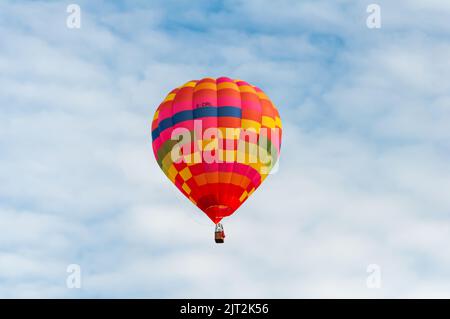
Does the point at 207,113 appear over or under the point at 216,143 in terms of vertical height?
over

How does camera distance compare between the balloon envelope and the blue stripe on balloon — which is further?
the blue stripe on balloon

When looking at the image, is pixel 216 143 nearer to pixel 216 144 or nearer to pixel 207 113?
pixel 216 144

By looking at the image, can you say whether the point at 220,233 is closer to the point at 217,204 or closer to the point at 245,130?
the point at 217,204

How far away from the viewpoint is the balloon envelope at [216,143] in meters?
43.6

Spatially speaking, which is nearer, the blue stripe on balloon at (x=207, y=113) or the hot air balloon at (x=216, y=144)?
the hot air balloon at (x=216, y=144)

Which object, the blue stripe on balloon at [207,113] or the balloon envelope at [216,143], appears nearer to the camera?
the balloon envelope at [216,143]

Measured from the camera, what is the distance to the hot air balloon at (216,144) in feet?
143

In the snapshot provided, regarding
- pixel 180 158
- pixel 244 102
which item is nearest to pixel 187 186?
pixel 180 158

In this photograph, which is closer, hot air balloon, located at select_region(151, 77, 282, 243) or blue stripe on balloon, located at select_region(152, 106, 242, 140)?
hot air balloon, located at select_region(151, 77, 282, 243)

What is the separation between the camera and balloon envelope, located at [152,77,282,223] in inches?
1716

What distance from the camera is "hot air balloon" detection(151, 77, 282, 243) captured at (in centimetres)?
4359

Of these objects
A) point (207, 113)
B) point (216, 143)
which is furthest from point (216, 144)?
point (207, 113)

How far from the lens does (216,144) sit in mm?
43500

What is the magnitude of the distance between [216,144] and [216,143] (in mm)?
36
